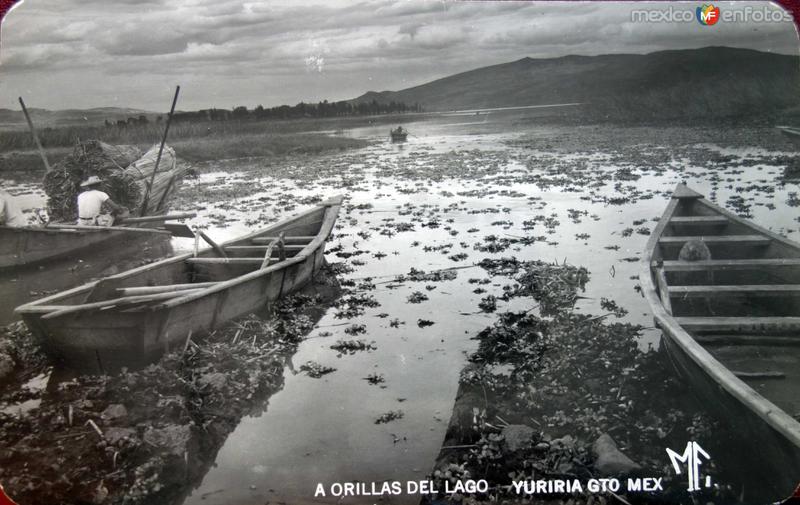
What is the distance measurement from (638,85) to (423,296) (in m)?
3.87

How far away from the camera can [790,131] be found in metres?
4.98


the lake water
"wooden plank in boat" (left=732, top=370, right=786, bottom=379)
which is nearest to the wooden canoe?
the lake water

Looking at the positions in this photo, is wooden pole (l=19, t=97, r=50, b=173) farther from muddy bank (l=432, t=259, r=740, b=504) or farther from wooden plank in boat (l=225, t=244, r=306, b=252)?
muddy bank (l=432, t=259, r=740, b=504)

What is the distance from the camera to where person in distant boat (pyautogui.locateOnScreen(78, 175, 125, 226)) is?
25.1 ft

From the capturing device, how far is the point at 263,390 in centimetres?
480

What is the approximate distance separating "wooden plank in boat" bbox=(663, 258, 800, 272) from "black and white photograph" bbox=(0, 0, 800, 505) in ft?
0.17

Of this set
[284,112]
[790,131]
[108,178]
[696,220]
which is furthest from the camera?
[108,178]

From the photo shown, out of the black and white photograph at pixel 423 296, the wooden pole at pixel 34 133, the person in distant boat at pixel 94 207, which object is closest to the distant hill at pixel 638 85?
the black and white photograph at pixel 423 296

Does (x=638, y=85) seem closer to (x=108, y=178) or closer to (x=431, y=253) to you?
(x=431, y=253)

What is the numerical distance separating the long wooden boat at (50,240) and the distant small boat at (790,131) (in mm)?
7525

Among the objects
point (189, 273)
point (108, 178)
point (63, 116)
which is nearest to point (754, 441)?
point (189, 273)

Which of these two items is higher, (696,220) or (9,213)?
(9,213)

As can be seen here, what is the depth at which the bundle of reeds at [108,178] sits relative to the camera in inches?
328

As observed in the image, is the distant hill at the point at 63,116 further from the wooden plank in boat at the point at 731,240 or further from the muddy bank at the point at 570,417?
the wooden plank in boat at the point at 731,240
